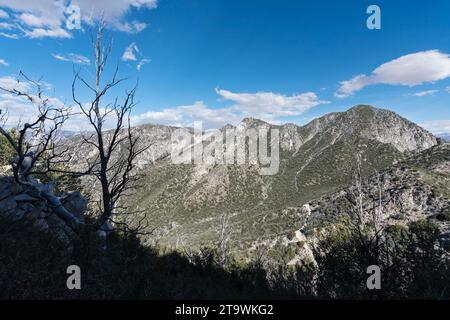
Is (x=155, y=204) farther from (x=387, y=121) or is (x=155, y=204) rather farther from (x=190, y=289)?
(x=387, y=121)

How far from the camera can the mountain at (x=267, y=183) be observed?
8631 centimetres

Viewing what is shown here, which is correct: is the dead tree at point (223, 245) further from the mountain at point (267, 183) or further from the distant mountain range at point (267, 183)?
the distant mountain range at point (267, 183)

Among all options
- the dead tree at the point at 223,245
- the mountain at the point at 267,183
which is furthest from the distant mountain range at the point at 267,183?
the dead tree at the point at 223,245

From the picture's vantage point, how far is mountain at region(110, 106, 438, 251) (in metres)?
86.3

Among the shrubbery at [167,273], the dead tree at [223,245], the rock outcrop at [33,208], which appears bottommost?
the dead tree at [223,245]

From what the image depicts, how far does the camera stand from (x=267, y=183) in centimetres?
13238

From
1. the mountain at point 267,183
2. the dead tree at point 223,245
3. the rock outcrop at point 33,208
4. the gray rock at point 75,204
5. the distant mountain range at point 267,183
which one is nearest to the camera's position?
the rock outcrop at point 33,208

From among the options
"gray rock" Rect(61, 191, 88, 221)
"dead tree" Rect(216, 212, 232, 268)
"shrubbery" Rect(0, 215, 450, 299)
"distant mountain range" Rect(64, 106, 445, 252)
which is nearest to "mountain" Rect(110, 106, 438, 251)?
"distant mountain range" Rect(64, 106, 445, 252)

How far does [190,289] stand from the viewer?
7.12 m

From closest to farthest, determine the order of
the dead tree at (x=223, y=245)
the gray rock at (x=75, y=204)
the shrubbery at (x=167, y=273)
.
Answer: the shrubbery at (x=167, y=273), the gray rock at (x=75, y=204), the dead tree at (x=223, y=245)

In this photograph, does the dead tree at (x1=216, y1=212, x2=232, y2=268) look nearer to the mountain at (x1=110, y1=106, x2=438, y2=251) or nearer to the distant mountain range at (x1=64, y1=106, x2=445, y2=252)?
the mountain at (x1=110, y1=106, x2=438, y2=251)

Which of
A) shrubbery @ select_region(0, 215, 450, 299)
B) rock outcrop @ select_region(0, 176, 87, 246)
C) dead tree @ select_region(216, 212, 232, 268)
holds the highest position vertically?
rock outcrop @ select_region(0, 176, 87, 246)

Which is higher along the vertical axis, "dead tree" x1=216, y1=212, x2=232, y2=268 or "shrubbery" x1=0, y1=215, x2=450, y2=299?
"shrubbery" x1=0, y1=215, x2=450, y2=299
